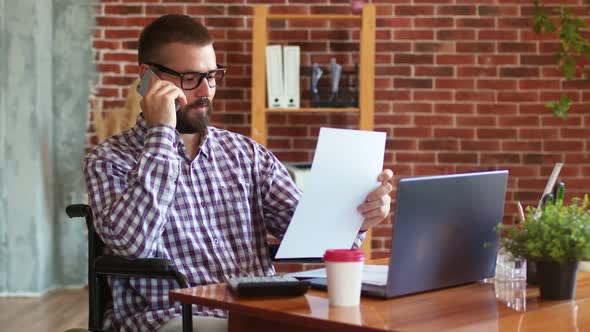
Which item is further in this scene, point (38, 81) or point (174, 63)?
point (38, 81)

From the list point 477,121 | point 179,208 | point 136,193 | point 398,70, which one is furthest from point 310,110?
point 136,193

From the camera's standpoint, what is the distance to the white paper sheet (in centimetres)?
168

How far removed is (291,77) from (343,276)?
3.22 metres

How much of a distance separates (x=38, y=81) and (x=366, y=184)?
358 cm

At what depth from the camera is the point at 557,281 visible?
1.61 m

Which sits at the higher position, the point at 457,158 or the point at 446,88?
the point at 446,88

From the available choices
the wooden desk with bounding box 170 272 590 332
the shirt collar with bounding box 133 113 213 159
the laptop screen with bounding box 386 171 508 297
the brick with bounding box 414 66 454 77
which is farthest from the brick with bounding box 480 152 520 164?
the wooden desk with bounding box 170 272 590 332

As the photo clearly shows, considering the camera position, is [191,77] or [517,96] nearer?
[191,77]

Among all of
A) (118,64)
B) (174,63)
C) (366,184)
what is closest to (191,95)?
(174,63)

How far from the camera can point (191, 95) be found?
7.18 feet

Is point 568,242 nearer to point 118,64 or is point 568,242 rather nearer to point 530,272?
point 530,272

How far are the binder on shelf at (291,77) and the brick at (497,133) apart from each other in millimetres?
1129

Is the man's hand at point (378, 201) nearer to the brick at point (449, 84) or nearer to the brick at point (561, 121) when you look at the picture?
the brick at point (449, 84)

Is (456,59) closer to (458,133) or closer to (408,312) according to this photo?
(458,133)
